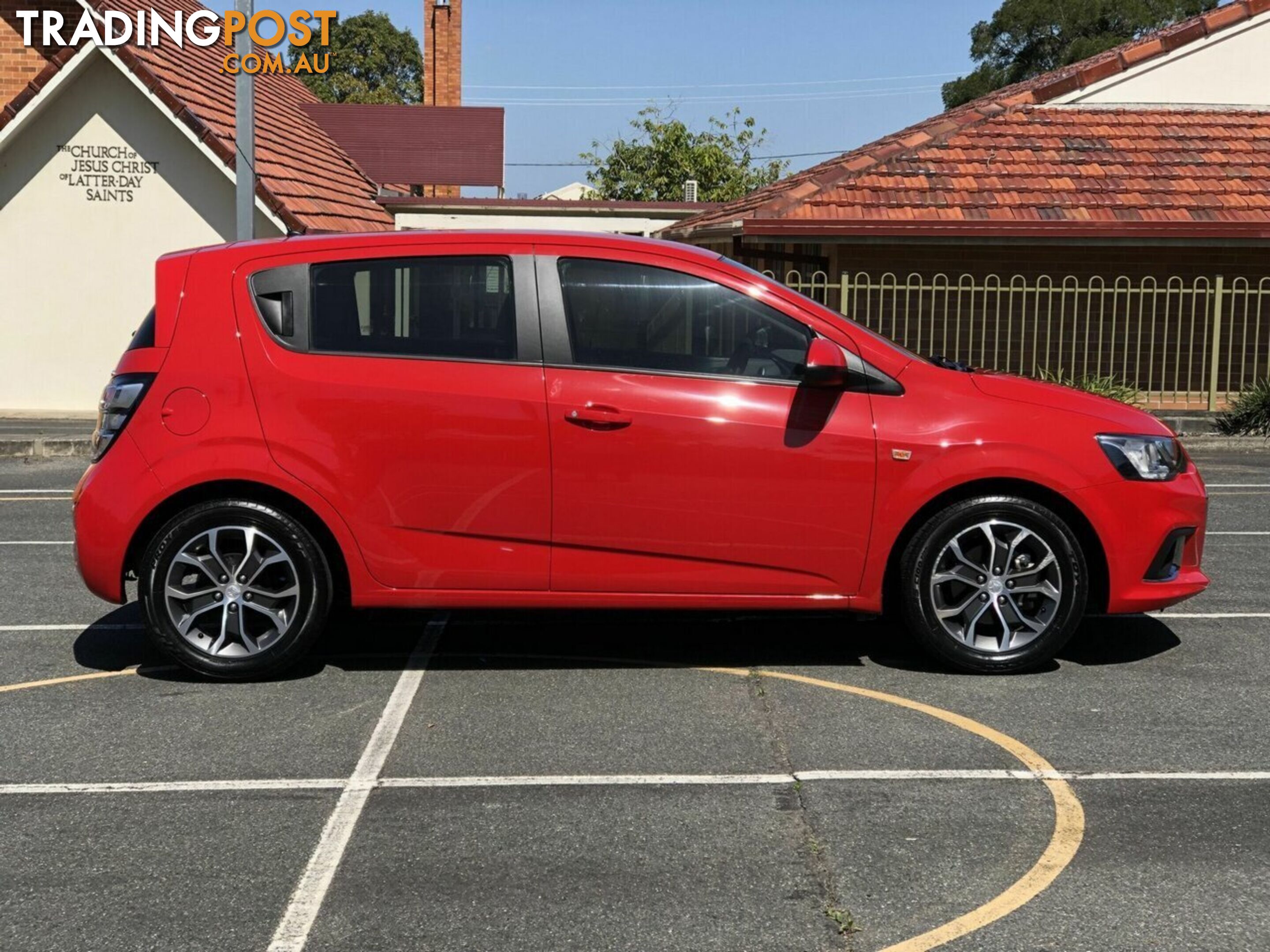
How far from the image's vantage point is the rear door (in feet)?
20.6

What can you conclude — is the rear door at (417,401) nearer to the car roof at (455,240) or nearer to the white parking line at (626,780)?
the car roof at (455,240)

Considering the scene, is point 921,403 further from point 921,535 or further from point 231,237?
point 231,237

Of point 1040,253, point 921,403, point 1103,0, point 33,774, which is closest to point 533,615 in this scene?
point 921,403

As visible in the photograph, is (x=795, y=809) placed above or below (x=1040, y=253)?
below

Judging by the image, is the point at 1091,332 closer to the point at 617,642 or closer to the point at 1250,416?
the point at 1250,416

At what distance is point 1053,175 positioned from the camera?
62.8ft

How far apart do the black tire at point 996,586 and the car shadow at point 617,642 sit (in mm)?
194

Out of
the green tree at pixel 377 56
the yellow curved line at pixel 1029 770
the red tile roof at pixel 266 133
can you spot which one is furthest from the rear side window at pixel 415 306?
the green tree at pixel 377 56

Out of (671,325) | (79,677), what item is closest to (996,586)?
(671,325)

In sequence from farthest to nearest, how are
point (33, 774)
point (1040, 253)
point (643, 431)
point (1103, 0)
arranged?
point (1103, 0) → point (1040, 253) → point (643, 431) → point (33, 774)

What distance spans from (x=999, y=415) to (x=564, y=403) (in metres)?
1.72

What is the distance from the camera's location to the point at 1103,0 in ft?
182

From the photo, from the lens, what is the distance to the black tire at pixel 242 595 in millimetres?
A: 6309

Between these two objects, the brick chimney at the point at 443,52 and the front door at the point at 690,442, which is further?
the brick chimney at the point at 443,52
